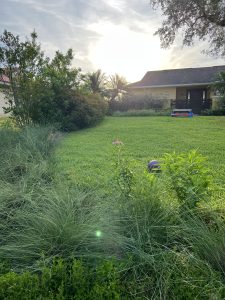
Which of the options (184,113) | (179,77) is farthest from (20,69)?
(179,77)

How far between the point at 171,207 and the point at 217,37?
12.4 m

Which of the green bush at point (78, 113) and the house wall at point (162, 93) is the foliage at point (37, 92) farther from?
the house wall at point (162, 93)

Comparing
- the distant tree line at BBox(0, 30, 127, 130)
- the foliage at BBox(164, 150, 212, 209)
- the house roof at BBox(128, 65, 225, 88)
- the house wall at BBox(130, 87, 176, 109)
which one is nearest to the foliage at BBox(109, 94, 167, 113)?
the house wall at BBox(130, 87, 176, 109)

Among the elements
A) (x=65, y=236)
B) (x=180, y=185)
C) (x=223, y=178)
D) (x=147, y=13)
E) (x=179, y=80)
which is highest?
(x=147, y=13)

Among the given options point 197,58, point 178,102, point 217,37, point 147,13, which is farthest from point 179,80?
point 147,13

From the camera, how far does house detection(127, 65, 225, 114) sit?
2569 centimetres

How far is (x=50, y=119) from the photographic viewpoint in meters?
11.0

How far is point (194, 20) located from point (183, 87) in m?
16.4

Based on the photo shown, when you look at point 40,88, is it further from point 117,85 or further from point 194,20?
point 117,85

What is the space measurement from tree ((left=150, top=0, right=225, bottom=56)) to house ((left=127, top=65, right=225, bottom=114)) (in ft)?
41.4

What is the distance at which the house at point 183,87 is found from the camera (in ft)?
84.3

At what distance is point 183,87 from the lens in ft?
89.8

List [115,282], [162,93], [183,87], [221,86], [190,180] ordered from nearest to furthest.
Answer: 1. [115,282]
2. [190,180]
3. [221,86]
4. [183,87]
5. [162,93]

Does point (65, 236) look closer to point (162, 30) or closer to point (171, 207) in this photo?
point (171, 207)
